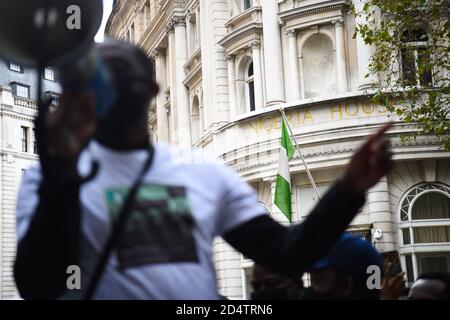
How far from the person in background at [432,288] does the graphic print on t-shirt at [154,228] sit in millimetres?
2002

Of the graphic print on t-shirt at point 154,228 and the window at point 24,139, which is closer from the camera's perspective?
the graphic print on t-shirt at point 154,228

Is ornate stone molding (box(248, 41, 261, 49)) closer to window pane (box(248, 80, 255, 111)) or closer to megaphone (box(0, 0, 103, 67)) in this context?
window pane (box(248, 80, 255, 111))

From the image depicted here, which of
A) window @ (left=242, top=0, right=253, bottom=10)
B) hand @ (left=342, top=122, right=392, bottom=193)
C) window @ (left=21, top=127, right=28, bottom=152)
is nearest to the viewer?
hand @ (left=342, top=122, right=392, bottom=193)

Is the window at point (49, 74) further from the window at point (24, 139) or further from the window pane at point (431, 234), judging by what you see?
the window pane at point (431, 234)

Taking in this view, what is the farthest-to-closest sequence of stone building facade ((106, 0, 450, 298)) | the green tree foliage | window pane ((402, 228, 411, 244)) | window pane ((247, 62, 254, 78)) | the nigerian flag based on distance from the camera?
1. window pane ((247, 62, 254, 78))
2. window pane ((402, 228, 411, 244))
3. stone building facade ((106, 0, 450, 298))
4. the green tree foliage
5. the nigerian flag

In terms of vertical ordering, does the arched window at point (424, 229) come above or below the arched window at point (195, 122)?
below

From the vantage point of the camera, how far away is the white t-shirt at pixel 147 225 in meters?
1.91

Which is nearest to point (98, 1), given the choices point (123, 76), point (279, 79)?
point (123, 76)

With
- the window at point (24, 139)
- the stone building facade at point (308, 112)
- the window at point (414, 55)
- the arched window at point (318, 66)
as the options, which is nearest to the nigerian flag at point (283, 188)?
the window at point (24, 139)

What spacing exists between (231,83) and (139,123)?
45.9 ft

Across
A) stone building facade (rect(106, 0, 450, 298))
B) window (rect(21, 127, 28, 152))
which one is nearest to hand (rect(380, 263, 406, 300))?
window (rect(21, 127, 28, 152))

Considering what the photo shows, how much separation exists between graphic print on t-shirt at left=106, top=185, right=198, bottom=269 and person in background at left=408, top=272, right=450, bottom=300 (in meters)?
2.00

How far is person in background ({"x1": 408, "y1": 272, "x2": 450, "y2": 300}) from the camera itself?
369cm

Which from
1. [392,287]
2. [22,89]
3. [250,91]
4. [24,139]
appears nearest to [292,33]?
[250,91]
